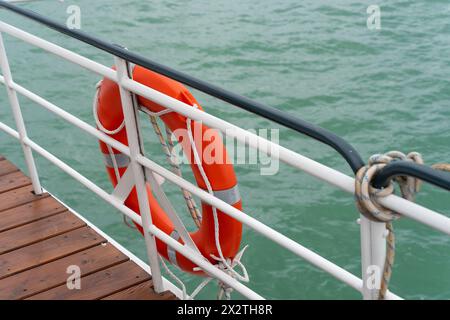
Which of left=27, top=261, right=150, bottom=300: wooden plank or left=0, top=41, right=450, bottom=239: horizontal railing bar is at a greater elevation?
left=0, top=41, right=450, bottom=239: horizontal railing bar

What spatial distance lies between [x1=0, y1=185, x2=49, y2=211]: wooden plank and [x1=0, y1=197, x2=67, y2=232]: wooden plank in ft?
0.08

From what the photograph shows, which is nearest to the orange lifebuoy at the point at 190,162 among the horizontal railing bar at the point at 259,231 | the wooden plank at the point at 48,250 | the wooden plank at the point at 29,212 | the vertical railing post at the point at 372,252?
the horizontal railing bar at the point at 259,231

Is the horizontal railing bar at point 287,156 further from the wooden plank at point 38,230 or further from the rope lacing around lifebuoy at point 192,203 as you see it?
the wooden plank at point 38,230

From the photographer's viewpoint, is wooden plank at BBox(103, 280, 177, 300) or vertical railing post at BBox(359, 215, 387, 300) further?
wooden plank at BBox(103, 280, 177, 300)

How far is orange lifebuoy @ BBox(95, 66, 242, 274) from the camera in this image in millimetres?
1857

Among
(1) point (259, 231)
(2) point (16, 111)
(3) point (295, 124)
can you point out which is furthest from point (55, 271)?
(3) point (295, 124)

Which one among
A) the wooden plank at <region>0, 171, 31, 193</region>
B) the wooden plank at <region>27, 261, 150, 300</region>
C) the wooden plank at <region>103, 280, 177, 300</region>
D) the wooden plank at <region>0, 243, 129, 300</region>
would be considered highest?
Result: the wooden plank at <region>0, 171, 31, 193</region>

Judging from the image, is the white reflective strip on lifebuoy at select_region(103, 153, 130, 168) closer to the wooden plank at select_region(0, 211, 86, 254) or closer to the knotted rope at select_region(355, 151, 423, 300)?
the wooden plank at select_region(0, 211, 86, 254)

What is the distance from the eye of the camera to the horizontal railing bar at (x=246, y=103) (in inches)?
48.2

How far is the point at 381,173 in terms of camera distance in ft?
3.78

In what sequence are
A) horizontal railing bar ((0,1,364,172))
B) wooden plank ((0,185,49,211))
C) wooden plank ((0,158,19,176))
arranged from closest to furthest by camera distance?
horizontal railing bar ((0,1,364,172)) < wooden plank ((0,185,49,211)) < wooden plank ((0,158,19,176))

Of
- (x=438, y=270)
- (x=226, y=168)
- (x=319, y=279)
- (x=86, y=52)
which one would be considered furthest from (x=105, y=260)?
(x=86, y=52)

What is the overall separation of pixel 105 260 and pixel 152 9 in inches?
236

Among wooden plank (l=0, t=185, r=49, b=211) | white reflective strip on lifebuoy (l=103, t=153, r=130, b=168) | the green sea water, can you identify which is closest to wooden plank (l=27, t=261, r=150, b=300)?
white reflective strip on lifebuoy (l=103, t=153, r=130, b=168)
